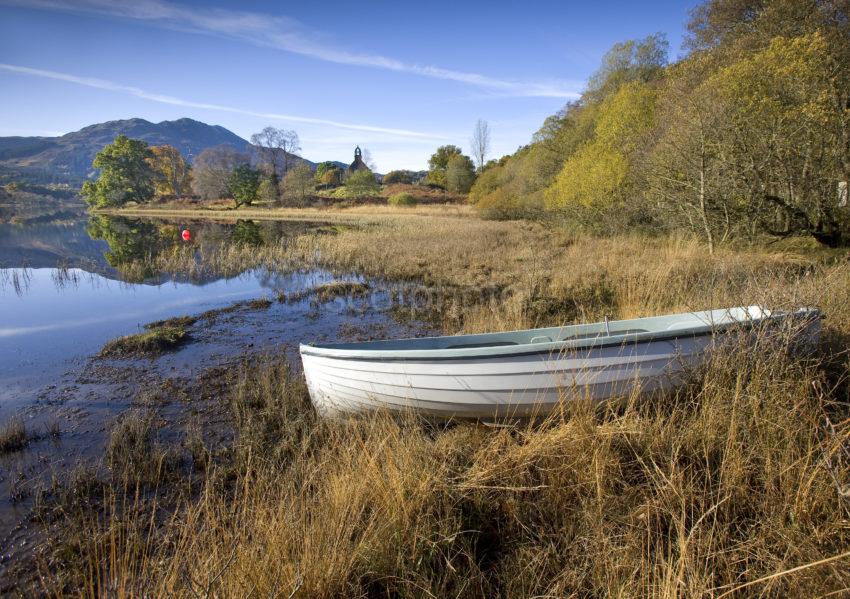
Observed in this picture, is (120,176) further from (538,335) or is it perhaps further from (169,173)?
(538,335)

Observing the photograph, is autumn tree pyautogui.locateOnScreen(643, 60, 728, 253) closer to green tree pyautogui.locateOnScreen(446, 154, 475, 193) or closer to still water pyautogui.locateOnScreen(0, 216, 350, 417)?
still water pyautogui.locateOnScreen(0, 216, 350, 417)

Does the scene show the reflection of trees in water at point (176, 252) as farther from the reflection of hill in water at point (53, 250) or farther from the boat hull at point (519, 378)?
the boat hull at point (519, 378)

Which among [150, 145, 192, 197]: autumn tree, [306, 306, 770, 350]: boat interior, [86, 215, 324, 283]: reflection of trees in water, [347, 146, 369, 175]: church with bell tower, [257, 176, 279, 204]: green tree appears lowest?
[306, 306, 770, 350]: boat interior

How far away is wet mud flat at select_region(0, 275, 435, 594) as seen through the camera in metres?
3.61

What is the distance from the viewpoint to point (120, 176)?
53.7 m

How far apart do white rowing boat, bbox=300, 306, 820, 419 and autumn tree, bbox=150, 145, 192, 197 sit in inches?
2745

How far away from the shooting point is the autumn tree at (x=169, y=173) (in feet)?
204

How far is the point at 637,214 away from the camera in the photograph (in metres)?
17.9

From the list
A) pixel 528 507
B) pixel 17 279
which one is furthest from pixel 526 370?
pixel 17 279

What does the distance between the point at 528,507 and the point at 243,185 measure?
5751 centimetres

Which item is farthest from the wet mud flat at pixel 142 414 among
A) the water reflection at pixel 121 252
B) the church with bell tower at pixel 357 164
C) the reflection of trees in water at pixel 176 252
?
the church with bell tower at pixel 357 164

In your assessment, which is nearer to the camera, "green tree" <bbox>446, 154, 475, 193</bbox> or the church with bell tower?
"green tree" <bbox>446, 154, 475, 193</bbox>

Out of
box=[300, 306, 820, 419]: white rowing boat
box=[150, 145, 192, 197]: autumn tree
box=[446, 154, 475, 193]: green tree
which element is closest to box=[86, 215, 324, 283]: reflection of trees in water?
box=[300, 306, 820, 419]: white rowing boat

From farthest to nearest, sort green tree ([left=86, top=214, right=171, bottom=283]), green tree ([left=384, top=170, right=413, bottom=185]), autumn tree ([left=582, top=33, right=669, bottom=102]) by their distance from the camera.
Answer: green tree ([left=384, top=170, right=413, bottom=185]) < autumn tree ([left=582, top=33, right=669, bottom=102]) < green tree ([left=86, top=214, right=171, bottom=283])
